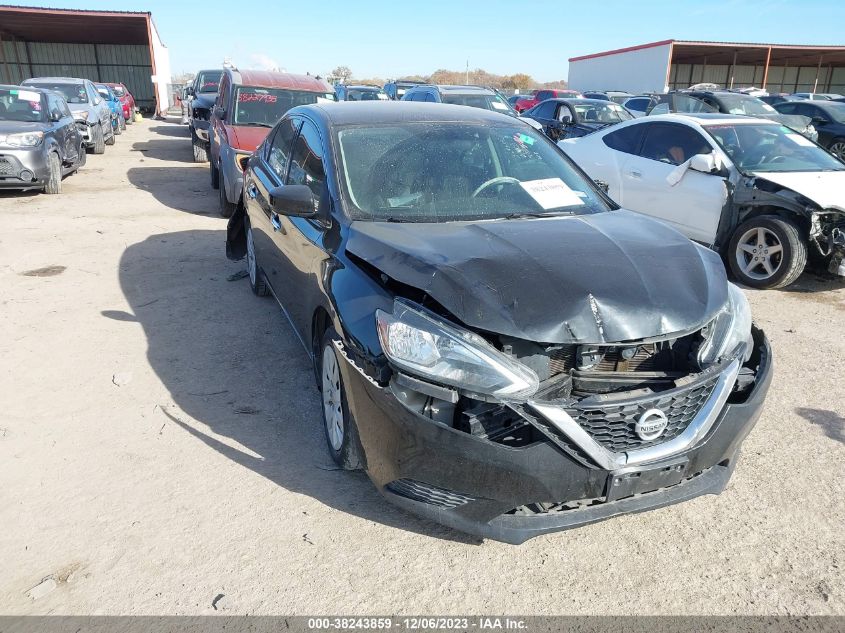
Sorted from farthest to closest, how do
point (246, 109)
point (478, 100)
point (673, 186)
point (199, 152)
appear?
point (199, 152)
point (478, 100)
point (246, 109)
point (673, 186)

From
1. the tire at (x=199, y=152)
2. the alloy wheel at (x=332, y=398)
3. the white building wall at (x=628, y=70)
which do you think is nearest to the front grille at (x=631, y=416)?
the alloy wheel at (x=332, y=398)

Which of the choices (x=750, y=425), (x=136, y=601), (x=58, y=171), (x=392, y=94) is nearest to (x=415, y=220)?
(x=750, y=425)

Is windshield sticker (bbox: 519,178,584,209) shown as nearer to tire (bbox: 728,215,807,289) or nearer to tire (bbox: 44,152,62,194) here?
tire (bbox: 728,215,807,289)

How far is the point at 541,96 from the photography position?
85.7 feet

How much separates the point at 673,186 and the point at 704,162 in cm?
52

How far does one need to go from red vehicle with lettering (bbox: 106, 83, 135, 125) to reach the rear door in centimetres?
2321

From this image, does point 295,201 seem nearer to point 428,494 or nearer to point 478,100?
point 428,494

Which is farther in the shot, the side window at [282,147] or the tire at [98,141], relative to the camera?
the tire at [98,141]

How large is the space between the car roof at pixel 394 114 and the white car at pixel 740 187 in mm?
3257

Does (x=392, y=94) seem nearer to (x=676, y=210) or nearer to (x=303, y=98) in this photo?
(x=303, y=98)

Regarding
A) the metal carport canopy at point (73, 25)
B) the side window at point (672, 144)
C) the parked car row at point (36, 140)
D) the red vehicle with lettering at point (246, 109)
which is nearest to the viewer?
the side window at point (672, 144)

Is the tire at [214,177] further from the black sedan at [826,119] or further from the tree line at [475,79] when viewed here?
the tree line at [475,79]

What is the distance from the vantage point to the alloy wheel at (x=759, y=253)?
20.6ft

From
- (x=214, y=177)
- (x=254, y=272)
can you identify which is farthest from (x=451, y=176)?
(x=214, y=177)
